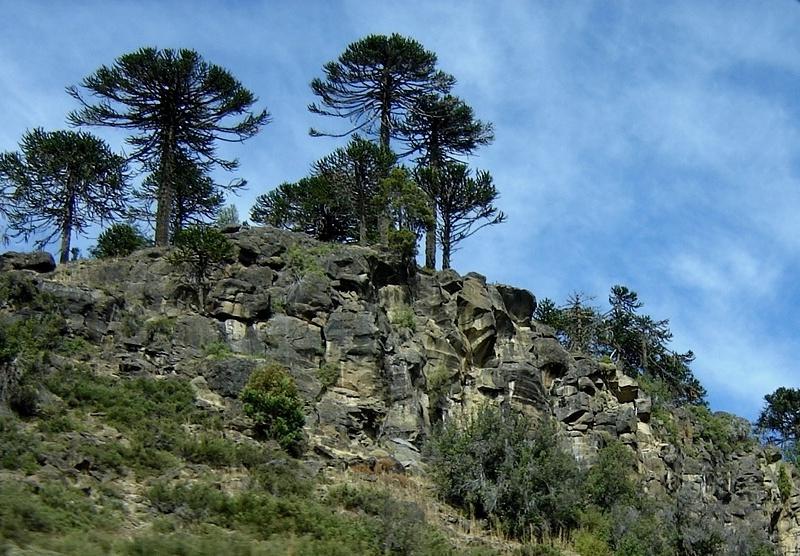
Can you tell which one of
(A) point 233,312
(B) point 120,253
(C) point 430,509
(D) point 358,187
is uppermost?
(D) point 358,187

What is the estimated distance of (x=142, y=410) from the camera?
22734mm

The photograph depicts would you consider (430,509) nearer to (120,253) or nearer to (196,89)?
(120,253)

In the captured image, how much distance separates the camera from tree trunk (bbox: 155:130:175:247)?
35656 millimetres

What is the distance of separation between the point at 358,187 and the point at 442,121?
6.30 meters

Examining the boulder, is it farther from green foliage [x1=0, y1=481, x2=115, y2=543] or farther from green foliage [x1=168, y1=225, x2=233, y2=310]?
green foliage [x1=0, y1=481, x2=115, y2=543]

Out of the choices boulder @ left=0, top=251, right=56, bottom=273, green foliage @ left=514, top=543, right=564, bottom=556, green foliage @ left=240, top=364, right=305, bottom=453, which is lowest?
green foliage @ left=514, top=543, right=564, bottom=556

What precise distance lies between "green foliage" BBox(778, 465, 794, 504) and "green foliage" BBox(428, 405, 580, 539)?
17.1 meters

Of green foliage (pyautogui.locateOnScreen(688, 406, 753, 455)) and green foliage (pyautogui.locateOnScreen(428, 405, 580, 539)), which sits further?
green foliage (pyautogui.locateOnScreen(688, 406, 753, 455))

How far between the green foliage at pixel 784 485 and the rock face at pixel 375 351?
4.58 ft

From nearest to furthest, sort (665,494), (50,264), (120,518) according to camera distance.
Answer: (120,518), (50,264), (665,494)

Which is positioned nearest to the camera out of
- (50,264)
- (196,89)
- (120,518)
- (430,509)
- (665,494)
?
(120,518)

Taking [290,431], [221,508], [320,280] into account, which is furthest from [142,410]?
[320,280]

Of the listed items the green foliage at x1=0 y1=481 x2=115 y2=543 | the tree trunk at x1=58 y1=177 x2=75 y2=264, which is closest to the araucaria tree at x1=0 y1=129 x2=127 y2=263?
the tree trunk at x1=58 y1=177 x2=75 y2=264

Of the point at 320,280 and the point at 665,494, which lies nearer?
the point at 320,280
